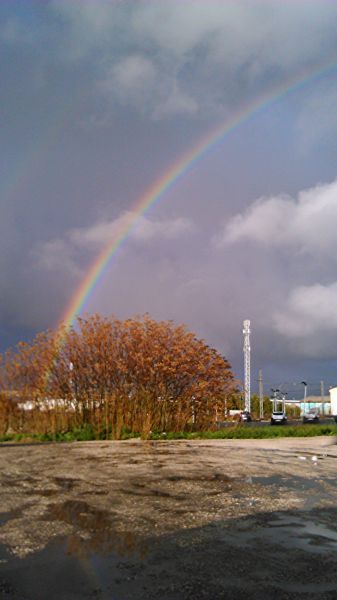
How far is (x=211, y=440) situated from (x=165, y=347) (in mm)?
3773

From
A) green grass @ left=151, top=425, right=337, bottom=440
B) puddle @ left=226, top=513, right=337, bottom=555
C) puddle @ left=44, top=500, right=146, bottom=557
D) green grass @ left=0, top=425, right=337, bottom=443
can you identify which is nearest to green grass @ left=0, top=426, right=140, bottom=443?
green grass @ left=0, top=425, right=337, bottom=443

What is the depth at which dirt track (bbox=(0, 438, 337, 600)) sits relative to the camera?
398 cm

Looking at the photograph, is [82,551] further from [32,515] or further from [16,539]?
[32,515]

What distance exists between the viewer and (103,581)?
13.4ft

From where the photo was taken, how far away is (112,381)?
18.9 m

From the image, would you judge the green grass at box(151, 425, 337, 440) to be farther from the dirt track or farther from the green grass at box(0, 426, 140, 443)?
the dirt track

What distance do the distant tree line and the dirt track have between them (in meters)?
7.55

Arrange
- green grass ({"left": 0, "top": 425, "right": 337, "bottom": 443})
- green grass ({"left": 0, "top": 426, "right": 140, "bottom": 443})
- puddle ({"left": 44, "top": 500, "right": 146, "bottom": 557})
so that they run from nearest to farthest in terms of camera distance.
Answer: puddle ({"left": 44, "top": 500, "right": 146, "bottom": 557}) < green grass ({"left": 0, "top": 426, "right": 140, "bottom": 443}) < green grass ({"left": 0, "top": 425, "right": 337, "bottom": 443})

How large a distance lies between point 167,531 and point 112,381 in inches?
533

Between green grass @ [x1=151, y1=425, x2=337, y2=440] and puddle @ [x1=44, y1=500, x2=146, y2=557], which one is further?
green grass @ [x1=151, y1=425, x2=337, y2=440]

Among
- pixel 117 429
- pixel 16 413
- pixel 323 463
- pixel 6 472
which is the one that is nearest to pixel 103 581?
pixel 6 472

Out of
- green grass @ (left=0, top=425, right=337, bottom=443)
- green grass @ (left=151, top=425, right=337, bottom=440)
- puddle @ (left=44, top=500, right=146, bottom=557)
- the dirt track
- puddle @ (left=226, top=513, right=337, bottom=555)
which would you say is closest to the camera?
the dirt track

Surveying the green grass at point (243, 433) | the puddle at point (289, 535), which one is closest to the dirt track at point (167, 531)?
the puddle at point (289, 535)

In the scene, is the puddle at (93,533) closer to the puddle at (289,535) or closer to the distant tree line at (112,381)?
the puddle at (289,535)
